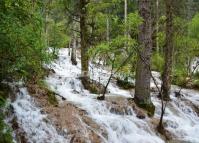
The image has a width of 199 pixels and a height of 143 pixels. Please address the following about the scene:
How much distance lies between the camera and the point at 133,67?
52.7 ft

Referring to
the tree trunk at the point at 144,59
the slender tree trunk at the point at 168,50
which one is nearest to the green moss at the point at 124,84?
the slender tree trunk at the point at 168,50

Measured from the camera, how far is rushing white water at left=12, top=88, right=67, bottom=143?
9281mm

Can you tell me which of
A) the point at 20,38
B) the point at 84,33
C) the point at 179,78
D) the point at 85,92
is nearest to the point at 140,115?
the point at 85,92

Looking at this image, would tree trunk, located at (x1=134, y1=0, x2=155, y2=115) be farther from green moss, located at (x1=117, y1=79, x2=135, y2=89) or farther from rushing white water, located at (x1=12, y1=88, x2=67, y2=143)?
rushing white water, located at (x1=12, y1=88, x2=67, y2=143)

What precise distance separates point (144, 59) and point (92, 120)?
9.55ft

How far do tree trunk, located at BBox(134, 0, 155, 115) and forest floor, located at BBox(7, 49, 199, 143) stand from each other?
1.40 feet

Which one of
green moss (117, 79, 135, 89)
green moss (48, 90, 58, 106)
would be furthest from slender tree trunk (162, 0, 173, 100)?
green moss (48, 90, 58, 106)

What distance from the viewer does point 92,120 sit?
1075cm

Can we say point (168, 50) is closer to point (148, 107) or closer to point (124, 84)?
point (124, 84)

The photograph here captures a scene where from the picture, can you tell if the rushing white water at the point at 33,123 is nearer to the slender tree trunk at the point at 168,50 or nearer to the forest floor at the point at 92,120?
the forest floor at the point at 92,120

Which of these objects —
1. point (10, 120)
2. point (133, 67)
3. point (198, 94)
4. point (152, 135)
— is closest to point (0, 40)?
point (10, 120)

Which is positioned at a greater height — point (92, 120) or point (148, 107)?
point (92, 120)

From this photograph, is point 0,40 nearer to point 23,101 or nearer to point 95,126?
point 23,101

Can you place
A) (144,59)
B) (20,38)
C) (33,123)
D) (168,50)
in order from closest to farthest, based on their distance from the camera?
(20,38), (33,123), (144,59), (168,50)
